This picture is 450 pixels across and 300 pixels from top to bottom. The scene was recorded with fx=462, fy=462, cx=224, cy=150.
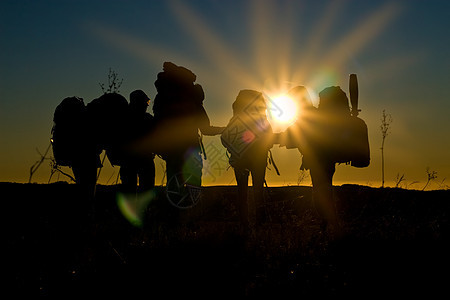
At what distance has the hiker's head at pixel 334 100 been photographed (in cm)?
891

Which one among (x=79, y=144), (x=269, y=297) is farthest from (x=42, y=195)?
(x=269, y=297)

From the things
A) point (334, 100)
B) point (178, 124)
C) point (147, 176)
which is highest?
point (334, 100)

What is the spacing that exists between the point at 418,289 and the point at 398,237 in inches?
111

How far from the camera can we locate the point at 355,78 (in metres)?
9.38

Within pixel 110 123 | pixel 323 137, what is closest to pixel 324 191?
pixel 323 137

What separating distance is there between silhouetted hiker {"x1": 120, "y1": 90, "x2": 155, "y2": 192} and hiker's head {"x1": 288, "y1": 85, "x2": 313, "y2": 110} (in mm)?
2836

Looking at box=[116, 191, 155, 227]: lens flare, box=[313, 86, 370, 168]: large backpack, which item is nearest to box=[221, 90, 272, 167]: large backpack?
box=[313, 86, 370, 168]: large backpack

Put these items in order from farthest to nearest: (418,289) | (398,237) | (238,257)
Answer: (398,237) < (238,257) < (418,289)

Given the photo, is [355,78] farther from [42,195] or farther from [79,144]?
[42,195]

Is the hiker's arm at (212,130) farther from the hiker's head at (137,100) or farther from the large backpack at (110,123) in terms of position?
the large backpack at (110,123)

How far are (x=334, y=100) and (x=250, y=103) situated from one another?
164 cm

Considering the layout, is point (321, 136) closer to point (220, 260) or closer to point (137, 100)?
point (137, 100)

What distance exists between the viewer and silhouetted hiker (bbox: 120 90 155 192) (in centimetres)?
927

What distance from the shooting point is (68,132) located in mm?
9273
